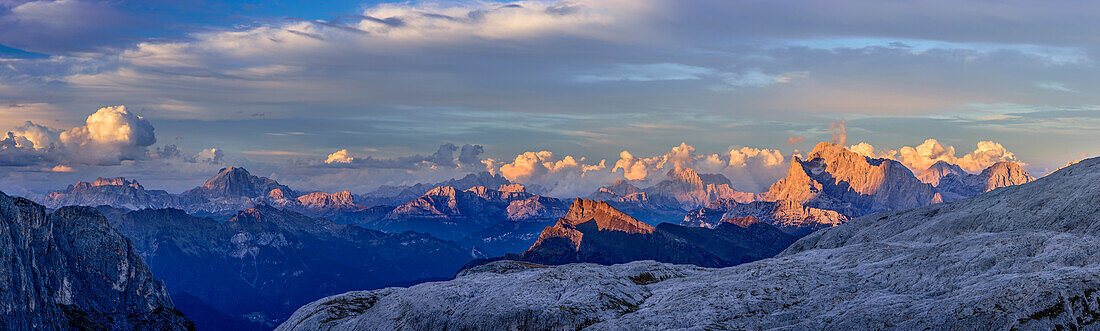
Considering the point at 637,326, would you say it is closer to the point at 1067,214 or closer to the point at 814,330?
the point at 814,330

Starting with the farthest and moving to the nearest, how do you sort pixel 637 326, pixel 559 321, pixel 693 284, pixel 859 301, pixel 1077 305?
pixel 693 284 < pixel 559 321 < pixel 637 326 < pixel 859 301 < pixel 1077 305

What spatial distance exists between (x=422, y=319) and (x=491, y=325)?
1795 centimetres

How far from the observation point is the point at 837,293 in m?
95.9

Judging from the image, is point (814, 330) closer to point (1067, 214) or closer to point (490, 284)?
point (490, 284)

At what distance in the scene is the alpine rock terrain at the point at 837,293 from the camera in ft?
239

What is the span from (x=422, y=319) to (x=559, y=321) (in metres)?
29.8

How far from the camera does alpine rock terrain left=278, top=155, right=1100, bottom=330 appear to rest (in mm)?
72938

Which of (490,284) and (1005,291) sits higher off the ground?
(1005,291)

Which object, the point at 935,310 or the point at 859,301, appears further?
the point at 859,301

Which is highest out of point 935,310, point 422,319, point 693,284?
point 935,310

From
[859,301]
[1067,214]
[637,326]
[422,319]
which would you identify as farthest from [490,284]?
[1067,214]

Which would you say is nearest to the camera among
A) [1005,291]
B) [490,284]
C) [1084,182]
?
[1005,291]

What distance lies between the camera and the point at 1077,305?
68812mm

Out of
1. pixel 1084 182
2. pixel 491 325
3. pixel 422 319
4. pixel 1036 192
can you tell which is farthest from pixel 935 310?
pixel 1036 192
